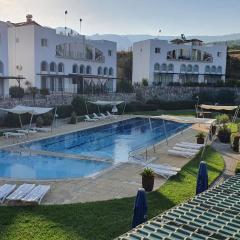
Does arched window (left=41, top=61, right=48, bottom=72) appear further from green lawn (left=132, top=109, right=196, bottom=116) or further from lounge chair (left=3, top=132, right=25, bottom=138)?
lounge chair (left=3, top=132, right=25, bottom=138)

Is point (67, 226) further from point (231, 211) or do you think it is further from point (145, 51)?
point (145, 51)

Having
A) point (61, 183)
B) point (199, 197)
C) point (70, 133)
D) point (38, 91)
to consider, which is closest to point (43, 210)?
point (61, 183)

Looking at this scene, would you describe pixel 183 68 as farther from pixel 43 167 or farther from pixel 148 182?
pixel 148 182

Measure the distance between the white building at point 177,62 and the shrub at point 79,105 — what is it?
2230 cm

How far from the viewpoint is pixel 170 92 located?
150ft

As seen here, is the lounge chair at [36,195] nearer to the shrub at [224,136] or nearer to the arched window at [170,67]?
the shrub at [224,136]

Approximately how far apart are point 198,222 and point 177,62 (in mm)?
52122

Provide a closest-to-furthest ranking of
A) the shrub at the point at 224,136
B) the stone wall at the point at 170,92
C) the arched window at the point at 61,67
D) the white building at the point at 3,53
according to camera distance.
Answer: the shrub at the point at 224,136 → the white building at the point at 3,53 → the arched window at the point at 61,67 → the stone wall at the point at 170,92

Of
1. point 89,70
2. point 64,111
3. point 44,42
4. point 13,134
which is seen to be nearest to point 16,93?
point 64,111

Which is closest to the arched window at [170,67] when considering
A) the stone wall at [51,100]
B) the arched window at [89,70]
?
the arched window at [89,70]

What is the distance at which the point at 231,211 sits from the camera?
19.4 ft

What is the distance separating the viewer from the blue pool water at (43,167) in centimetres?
1500

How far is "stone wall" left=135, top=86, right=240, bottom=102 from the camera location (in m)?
43.4

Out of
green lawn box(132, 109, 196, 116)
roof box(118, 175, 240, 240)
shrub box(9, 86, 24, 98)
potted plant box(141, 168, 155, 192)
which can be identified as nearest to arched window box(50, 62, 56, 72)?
shrub box(9, 86, 24, 98)
